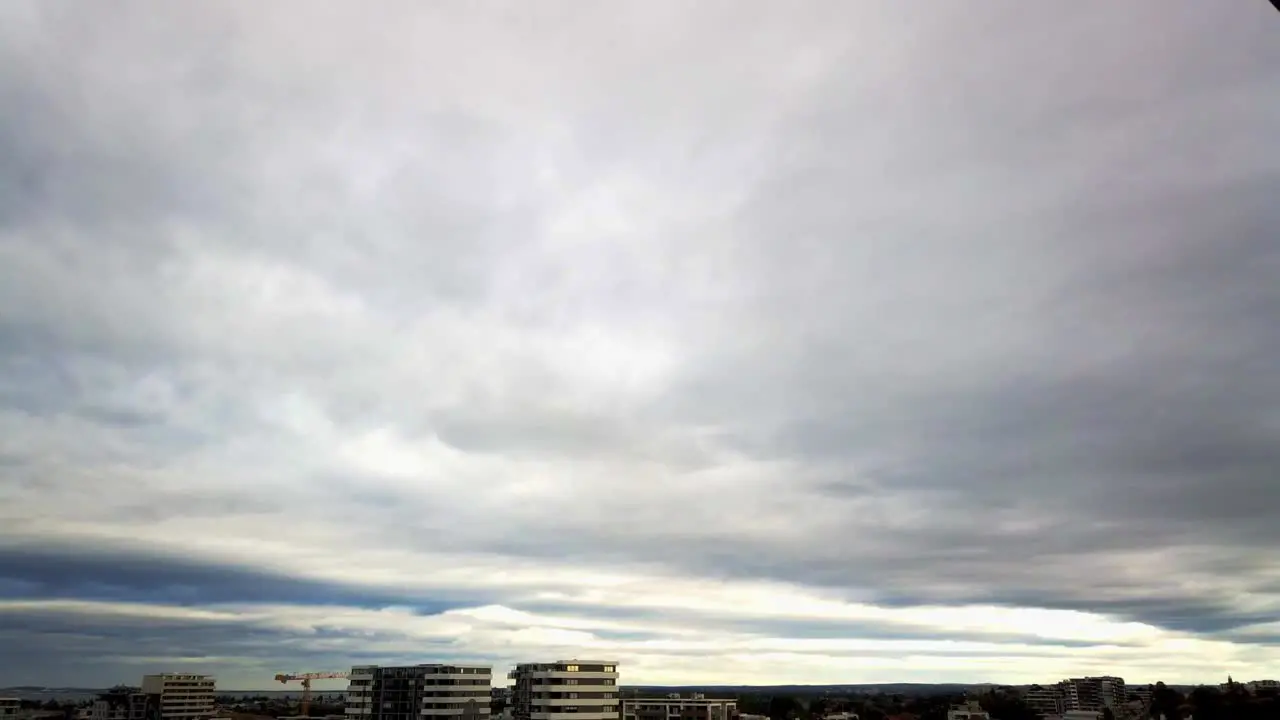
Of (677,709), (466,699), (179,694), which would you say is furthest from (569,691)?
(179,694)

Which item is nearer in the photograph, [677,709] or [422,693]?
[422,693]

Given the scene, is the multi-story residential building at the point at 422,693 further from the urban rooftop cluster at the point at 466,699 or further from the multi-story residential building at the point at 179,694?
the multi-story residential building at the point at 179,694

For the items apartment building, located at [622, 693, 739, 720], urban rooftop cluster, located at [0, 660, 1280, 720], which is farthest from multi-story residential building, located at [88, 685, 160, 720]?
apartment building, located at [622, 693, 739, 720]

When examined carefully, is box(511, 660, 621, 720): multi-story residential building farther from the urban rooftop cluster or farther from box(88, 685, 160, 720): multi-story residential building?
box(88, 685, 160, 720): multi-story residential building

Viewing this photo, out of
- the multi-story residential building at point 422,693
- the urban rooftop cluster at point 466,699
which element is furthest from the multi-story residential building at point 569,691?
the multi-story residential building at point 422,693

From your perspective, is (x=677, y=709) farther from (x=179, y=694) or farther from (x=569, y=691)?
(x=179, y=694)

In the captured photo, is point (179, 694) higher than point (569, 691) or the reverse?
the reverse

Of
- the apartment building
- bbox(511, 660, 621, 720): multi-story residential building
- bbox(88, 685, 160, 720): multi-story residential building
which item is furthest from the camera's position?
bbox(88, 685, 160, 720): multi-story residential building
